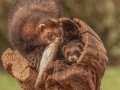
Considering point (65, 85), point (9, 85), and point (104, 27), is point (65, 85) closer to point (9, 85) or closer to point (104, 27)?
point (9, 85)

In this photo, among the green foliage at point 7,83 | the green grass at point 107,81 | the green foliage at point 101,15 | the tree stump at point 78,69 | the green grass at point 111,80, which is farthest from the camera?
the green foliage at point 101,15

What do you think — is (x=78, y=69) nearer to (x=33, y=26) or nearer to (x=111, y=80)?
(x=33, y=26)

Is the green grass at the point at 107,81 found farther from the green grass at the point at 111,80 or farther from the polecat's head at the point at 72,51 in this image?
the polecat's head at the point at 72,51

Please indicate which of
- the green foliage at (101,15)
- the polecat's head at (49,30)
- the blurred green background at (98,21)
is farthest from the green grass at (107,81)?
the polecat's head at (49,30)

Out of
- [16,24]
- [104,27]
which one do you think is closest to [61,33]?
[16,24]

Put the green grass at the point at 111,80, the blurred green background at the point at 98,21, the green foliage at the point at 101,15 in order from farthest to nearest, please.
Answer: the green foliage at the point at 101,15 → the blurred green background at the point at 98,21 → the green grass at the point at 111,80

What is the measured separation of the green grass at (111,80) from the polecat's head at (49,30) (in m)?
4.12

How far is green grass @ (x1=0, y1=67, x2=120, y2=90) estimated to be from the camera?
8.17 meters

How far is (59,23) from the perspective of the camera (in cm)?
368

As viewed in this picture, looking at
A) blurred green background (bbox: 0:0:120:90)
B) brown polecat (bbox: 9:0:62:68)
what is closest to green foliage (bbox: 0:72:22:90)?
blurred green background (bbox: 0:0:120:90)

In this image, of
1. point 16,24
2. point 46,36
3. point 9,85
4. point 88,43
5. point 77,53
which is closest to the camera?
point 88,43

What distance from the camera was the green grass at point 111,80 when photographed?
26.4ft

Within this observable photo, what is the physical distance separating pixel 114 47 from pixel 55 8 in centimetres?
643

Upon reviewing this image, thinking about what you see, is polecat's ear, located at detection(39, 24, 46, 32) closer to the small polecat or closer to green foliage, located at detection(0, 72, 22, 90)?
the small polecat
